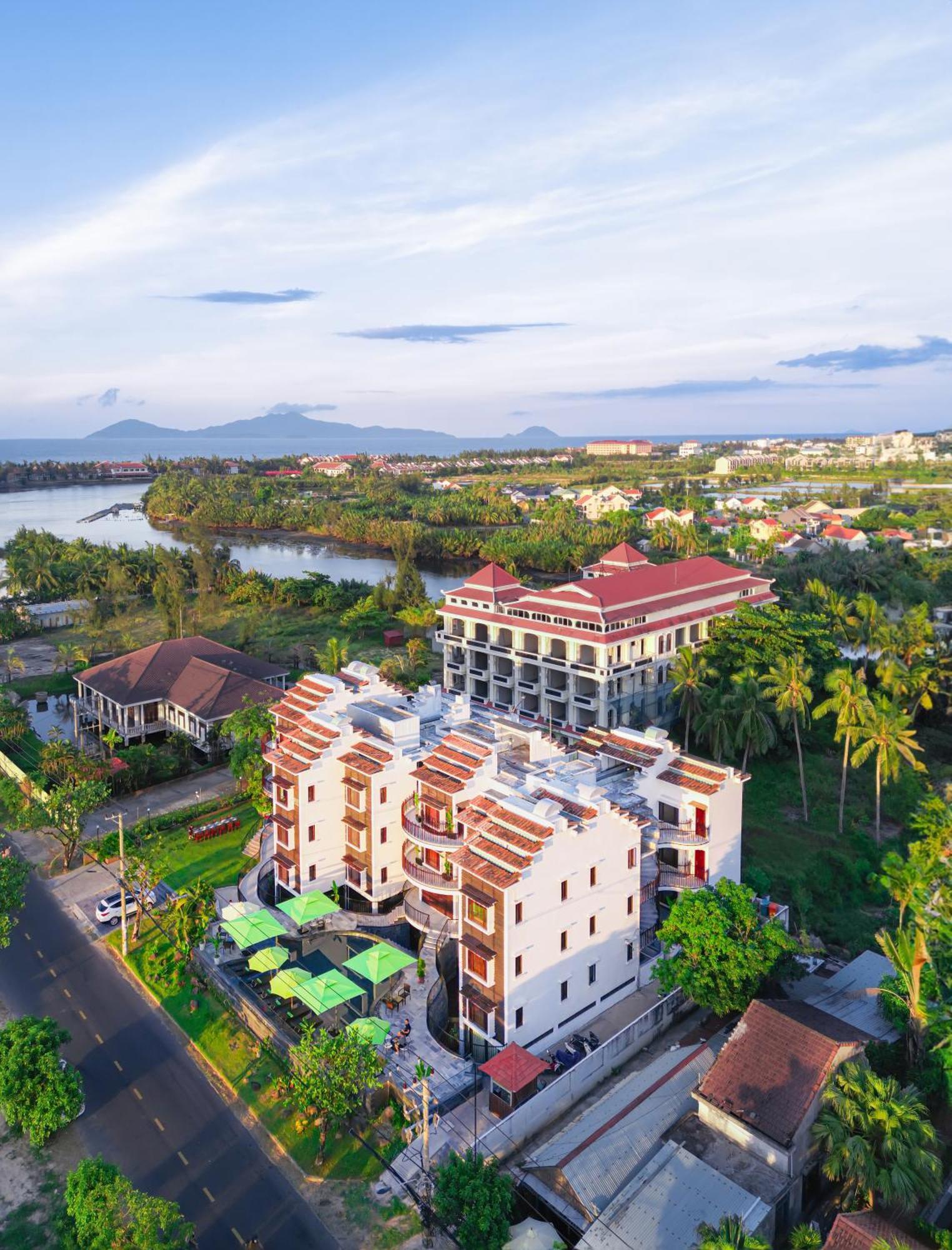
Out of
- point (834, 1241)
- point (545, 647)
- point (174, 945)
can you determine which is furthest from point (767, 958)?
point (545, 647)

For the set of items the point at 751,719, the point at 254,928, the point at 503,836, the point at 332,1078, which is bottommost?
the point at 254,928

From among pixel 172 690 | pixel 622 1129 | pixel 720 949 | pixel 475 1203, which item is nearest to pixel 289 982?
pixel 475 1203

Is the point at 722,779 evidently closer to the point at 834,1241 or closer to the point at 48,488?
the point at 834,1241

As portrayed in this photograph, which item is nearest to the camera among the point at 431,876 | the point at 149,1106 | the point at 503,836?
the point at 149,1106

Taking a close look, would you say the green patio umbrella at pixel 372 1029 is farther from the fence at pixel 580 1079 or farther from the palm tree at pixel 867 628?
the palm tree at pixel 867 628

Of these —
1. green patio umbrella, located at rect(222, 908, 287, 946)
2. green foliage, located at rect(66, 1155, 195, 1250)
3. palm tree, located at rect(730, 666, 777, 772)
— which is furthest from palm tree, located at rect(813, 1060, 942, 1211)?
palm tree, located at rect(730, 666, 777, 772)

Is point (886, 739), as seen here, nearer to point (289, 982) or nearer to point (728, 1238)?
point (728, 1238)

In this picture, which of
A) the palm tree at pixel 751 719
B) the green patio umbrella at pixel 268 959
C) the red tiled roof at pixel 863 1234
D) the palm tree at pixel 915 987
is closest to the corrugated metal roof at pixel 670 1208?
the red tiled roof at pixel 863 1234
